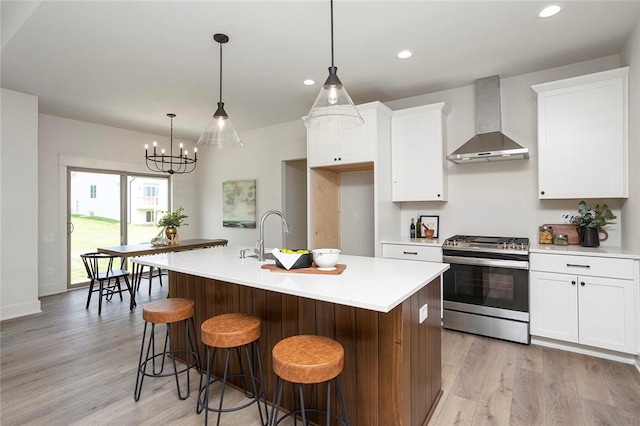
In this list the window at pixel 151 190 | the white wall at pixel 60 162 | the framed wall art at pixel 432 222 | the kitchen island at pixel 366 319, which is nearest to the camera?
the kitchen island at pixel 366 319

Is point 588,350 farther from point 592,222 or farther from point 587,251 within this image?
point 592,222

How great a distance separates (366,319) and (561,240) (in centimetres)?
258

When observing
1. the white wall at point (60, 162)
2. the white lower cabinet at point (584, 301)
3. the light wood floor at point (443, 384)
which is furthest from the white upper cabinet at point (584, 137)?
→ the white wall at point (60, 162)

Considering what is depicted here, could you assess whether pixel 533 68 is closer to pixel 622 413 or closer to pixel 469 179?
pixel 469 179

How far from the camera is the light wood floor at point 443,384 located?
6.55 ft

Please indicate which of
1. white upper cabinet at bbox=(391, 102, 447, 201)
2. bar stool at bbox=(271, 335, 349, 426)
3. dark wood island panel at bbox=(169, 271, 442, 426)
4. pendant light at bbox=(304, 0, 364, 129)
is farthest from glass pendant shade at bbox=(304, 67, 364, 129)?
white upper cabinet at bbox=(391, 102, 447, 201)

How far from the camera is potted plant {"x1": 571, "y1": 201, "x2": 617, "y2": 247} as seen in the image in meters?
2.92

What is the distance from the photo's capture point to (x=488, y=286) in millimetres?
3137

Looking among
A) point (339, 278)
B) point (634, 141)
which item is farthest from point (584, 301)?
point (339, 278)

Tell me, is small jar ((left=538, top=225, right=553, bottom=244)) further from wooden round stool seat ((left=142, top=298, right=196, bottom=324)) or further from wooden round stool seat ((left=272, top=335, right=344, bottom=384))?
wooden round stool seat ((left=142, top=298, right=196, bottom=324))

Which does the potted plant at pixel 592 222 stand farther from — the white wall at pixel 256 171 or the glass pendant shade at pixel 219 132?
the white wall at pixel 256 171

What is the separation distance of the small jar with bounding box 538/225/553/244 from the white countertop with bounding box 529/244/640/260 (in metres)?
0.10

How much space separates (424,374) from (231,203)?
4958mm

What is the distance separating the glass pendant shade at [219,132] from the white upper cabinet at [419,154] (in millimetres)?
1949
